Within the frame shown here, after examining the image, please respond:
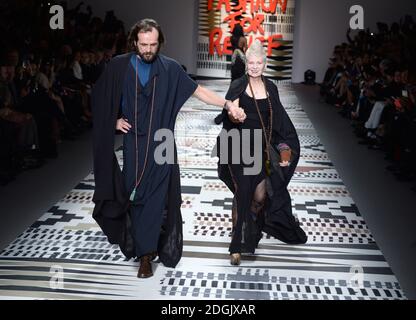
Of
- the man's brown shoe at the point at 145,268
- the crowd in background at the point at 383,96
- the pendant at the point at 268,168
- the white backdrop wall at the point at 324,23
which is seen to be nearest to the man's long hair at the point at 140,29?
the pendant at the point at 268,168

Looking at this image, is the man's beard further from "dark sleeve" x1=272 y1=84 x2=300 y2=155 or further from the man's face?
"dark sleeve" x1=272 y1=84 x2=300 y2=155

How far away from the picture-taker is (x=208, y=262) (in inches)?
169

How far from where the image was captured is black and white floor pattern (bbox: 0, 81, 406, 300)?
12.4ft

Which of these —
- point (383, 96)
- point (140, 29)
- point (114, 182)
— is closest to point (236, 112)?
point (140, 29)

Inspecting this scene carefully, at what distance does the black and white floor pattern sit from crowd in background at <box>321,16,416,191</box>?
1396 millimetres

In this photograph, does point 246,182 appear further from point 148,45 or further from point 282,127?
point 148,45

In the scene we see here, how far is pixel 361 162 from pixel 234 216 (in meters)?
3.66

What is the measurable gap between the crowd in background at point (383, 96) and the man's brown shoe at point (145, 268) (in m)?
3.32

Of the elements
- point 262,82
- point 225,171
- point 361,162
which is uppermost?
point 262,82

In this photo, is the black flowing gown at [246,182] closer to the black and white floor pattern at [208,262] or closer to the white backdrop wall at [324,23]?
the black and white floor pattern at [208,262]

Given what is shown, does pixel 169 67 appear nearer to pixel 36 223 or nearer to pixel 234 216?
pixel 234 216

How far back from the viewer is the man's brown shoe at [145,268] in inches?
155

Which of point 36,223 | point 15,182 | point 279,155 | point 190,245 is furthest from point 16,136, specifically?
point 279,155

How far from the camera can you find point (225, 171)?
433cm
